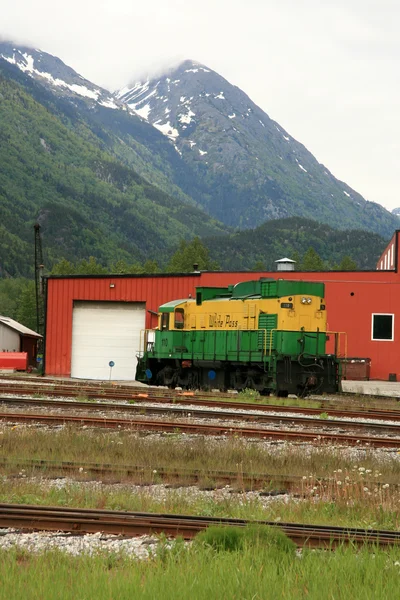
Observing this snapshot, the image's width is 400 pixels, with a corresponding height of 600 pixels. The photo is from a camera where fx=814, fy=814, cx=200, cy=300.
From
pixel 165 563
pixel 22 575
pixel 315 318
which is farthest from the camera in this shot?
pixel 315 318

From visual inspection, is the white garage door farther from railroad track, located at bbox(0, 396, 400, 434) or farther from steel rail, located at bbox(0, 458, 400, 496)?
steel rail, located at bbox(0, 458, 400, 496)

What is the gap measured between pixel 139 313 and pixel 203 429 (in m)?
27.1

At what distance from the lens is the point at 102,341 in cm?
4391

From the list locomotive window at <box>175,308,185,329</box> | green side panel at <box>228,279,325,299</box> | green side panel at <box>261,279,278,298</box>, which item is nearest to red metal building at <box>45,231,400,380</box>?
locomotive window at <box>175,308,185,329</box>

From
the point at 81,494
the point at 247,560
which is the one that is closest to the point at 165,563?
the point at 247,560

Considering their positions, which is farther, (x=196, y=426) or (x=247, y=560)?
(x=196, y=426)

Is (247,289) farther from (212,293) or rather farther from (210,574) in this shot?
(210,574)

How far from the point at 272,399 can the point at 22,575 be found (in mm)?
19946

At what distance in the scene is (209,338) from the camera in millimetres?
29312

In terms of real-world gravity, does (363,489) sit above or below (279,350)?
below

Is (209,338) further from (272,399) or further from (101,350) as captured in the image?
(101,350)

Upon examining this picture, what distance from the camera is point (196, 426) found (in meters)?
16.6

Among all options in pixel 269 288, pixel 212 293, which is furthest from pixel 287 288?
pixel 212 293

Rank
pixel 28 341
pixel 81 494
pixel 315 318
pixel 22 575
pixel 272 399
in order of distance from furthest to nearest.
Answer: pixel 28 341 < pixel 315 318 < pixel 272 399 < pixel 81 494 < pixel 22 575
